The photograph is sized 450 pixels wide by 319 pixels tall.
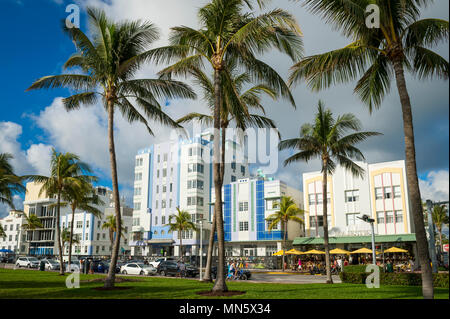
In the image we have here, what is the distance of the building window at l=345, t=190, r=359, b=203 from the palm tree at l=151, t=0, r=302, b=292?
3604 centimetres

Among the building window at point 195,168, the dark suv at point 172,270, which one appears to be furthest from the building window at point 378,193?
the building window at point 195,168

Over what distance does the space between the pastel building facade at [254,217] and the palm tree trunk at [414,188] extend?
45.6 m

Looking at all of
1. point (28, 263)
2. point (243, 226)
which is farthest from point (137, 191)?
point (28, 263)

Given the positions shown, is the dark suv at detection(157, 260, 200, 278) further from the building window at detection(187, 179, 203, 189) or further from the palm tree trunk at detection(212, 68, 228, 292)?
the building window at detection(187, 179, 203, 189)

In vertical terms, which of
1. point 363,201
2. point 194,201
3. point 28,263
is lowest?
point 28,263

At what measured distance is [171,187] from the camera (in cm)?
7456

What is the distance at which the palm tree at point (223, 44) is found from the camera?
15586 mm

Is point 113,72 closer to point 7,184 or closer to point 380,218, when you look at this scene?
point 7,184

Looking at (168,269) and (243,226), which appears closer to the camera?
(168,269)

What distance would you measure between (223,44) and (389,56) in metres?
7.36

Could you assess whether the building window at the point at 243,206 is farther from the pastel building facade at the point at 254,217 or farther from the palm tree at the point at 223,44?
the palm tree at the point at 223,44

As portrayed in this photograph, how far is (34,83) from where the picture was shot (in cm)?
1923

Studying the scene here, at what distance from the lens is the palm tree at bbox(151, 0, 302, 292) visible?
15.6m
